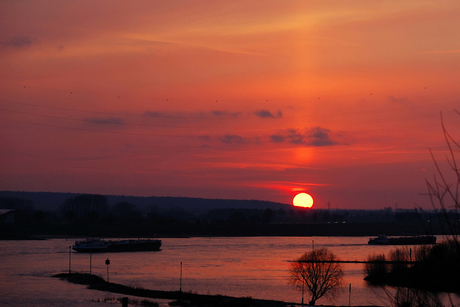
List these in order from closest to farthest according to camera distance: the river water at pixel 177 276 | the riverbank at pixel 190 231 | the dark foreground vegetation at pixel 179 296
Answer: the dark foreground vegetation at pixel 179 296
the river water at pixel 177 276
the riverbank at pixel 190 231

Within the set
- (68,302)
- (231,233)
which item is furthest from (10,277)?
(231,233)

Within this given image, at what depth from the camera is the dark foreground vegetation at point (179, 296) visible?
141 ft

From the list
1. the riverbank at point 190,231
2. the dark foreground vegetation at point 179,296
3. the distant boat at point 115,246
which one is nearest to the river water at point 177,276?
the dark foreground vegetation at point 179,296

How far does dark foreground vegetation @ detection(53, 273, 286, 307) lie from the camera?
141ft

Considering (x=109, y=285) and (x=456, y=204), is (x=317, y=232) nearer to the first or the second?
(x=109, y=285)

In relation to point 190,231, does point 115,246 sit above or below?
below

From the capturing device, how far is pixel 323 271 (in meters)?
56.0

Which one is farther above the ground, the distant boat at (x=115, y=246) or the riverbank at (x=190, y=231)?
the riverbank at (x=190, y=231)

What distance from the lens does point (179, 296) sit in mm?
48094

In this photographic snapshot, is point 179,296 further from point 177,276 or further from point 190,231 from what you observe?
point 190,231

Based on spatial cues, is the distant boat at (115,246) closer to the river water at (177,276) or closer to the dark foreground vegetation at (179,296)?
the river water at (177,276)

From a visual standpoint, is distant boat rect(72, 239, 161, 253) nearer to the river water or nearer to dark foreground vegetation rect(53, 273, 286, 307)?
the river water

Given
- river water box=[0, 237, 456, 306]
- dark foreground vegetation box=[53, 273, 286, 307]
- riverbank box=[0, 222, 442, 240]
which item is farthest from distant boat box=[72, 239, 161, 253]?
dark foreground vegetation box=[53, 273, 286, 307]

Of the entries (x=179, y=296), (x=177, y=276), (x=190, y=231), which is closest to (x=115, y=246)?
(x=177, y=276)
